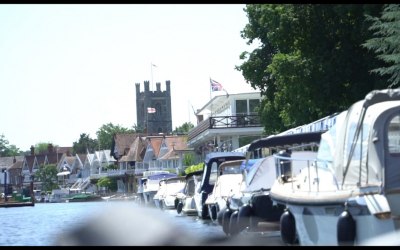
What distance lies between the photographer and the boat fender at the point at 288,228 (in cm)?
1508

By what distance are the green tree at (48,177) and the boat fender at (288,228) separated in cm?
17113

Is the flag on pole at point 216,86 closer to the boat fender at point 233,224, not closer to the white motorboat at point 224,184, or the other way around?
the white motorboat at point 224,184

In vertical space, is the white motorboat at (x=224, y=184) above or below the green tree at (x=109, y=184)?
below

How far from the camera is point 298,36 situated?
38438 millimetres

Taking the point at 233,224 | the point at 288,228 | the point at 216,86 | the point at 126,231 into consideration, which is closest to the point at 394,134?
the point at 288,228

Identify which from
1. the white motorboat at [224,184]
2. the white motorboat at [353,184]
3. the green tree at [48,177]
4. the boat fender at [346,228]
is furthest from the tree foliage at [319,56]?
the green tree at [48,177]

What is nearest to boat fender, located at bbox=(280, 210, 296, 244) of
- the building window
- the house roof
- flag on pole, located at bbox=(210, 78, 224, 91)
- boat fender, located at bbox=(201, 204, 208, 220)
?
the building window

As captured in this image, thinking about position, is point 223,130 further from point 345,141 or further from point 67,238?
point 67,238

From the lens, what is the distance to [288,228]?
15203 mm

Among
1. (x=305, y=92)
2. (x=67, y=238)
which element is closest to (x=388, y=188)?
(x=67, y=238)

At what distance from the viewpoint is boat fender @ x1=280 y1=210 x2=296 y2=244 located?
1508 centimetres

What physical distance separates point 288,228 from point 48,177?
174 m

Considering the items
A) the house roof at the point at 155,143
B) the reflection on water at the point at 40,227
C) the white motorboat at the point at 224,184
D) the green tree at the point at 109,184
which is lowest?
the reflection on water at the point at 40,227

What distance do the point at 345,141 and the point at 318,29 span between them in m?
24.3
